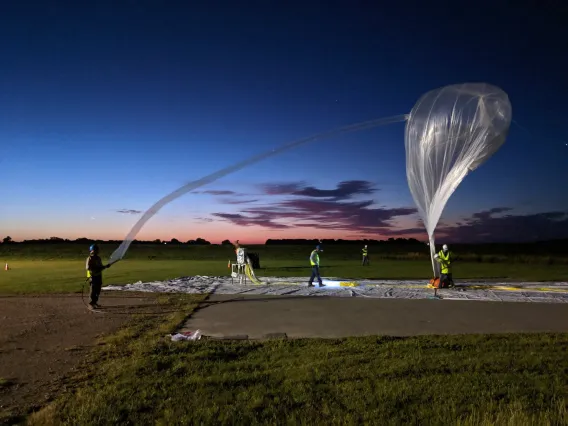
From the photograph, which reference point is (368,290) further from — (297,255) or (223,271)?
(297,255)

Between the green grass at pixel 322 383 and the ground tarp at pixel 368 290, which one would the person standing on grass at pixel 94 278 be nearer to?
the ground tarp at pixel 368 290

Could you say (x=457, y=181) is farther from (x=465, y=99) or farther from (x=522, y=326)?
(x=522, y=326)

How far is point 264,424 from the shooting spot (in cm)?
519

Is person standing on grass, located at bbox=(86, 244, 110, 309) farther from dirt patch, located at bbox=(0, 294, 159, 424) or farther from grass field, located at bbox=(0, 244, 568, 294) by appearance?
grass field, located at bbox=(0, 244, 568, 294)

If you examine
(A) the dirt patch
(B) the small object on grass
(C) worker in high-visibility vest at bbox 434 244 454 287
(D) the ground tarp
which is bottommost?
(A) the dirt patch

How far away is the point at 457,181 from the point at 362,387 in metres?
12.0

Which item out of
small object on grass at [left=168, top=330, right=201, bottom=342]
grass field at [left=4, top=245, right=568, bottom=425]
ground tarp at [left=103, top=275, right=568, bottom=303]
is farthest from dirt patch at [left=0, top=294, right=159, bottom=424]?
ground tarp at [left=103, top=275, right=568, bottom=303]

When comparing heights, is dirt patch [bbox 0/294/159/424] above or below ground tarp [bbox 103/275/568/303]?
below

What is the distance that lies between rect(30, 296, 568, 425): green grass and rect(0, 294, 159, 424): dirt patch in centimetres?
45

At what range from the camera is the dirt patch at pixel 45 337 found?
21.3 ft

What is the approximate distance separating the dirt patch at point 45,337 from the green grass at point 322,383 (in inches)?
17.8

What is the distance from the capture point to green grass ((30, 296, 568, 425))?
17.8ft

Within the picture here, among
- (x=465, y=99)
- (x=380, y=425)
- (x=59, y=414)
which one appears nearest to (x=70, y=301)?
(x=59, y=414)

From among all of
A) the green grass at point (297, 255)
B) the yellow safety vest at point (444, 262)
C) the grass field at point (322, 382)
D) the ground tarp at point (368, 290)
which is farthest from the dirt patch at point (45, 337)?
the green grass at point (297, 255)
